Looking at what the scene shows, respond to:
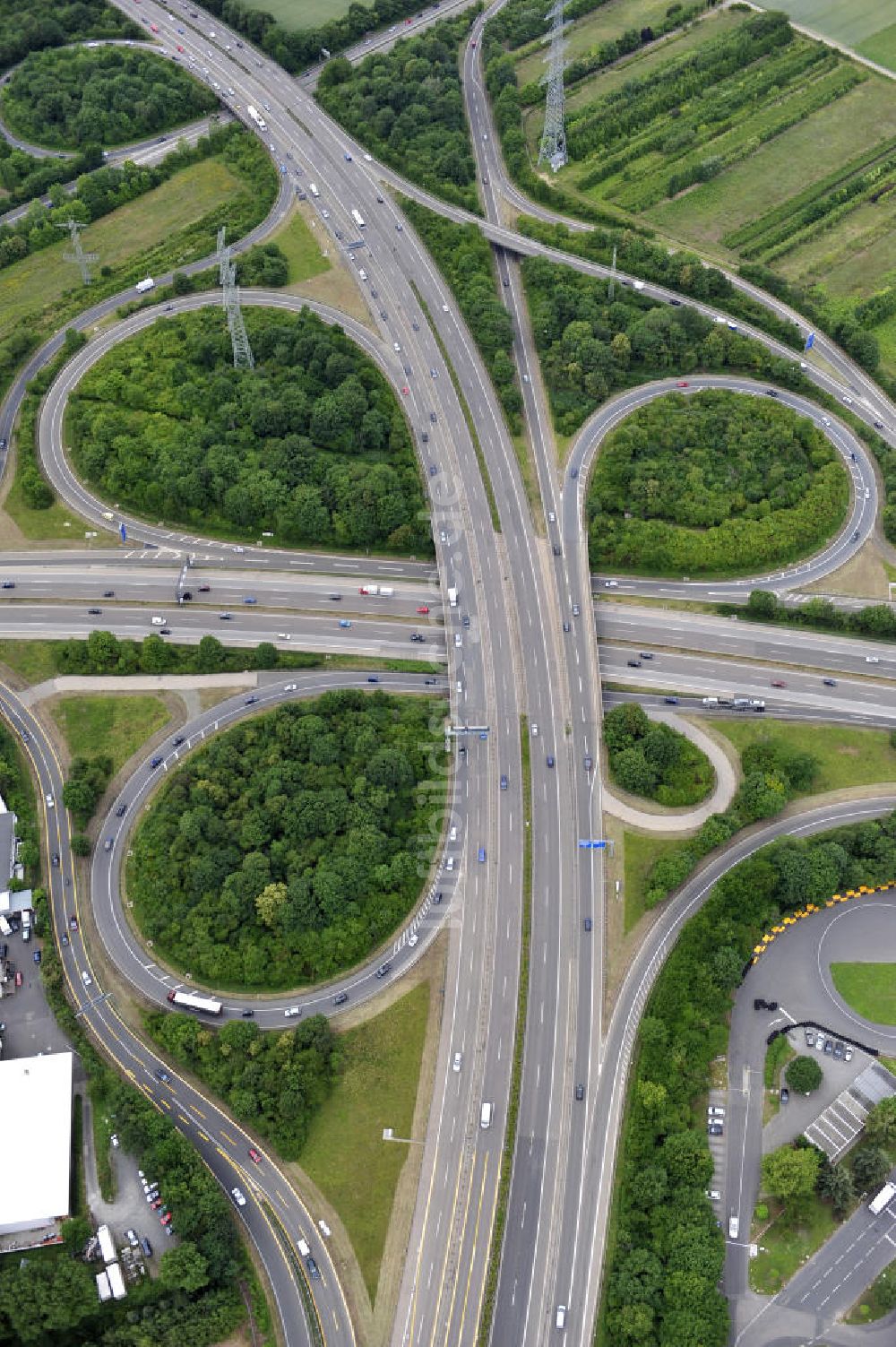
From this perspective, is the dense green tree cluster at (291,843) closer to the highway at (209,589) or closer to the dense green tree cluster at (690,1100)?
the highway at (209,589)

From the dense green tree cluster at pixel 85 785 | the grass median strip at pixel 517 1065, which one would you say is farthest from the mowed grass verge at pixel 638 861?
the dense green tree cluster at pixel 85 785

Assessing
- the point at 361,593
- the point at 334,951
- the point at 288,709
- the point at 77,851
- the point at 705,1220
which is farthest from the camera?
the point at 361,593

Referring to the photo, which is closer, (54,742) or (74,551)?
(54,742)

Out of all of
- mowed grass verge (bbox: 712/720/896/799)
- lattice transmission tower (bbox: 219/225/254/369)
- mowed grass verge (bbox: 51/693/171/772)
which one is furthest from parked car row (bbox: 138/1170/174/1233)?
lattice transmission tower (bbox: 219/225/254/369)

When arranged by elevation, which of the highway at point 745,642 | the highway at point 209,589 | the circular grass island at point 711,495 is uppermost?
the circular grass island at point 711,495

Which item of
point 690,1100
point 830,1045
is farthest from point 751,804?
point 690,1100

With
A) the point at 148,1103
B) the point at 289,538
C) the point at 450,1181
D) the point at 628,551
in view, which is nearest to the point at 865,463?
the point at 628,551

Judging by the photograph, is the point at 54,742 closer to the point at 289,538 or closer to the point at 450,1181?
the point at 289,538
